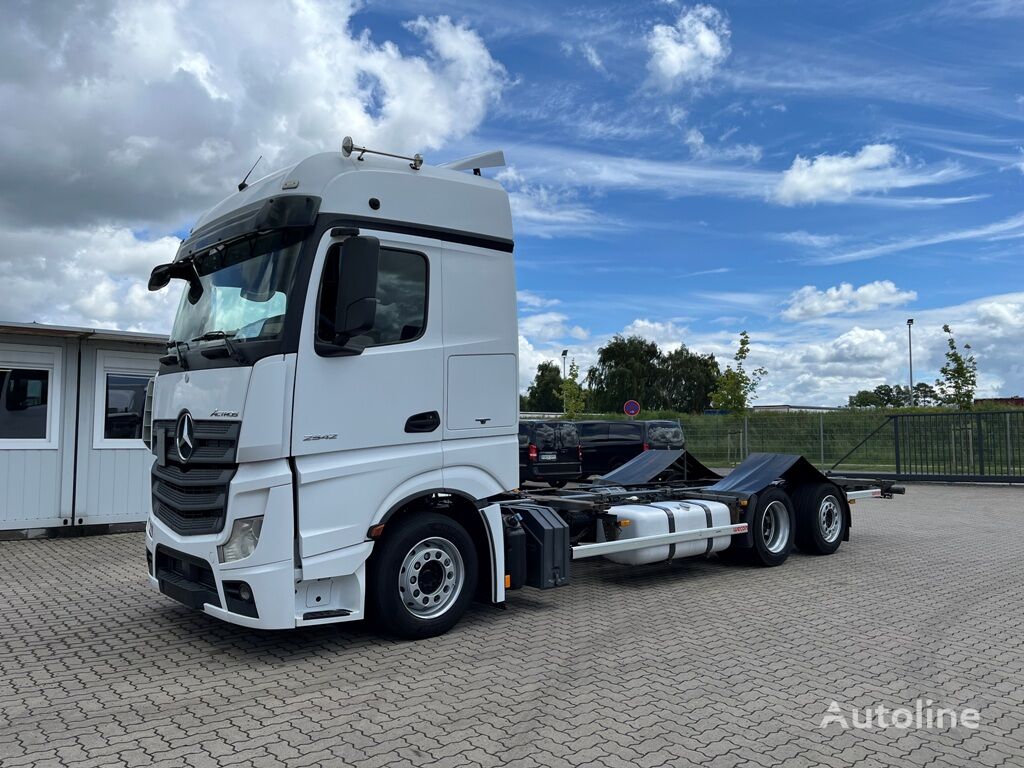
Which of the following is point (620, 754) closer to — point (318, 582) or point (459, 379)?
point (318, 582)

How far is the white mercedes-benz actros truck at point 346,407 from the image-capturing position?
5418mm

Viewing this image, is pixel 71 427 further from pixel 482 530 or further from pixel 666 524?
pixel 666 524

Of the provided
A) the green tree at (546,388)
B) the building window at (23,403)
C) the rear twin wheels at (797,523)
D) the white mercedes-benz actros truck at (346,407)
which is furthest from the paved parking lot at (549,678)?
the green tree at (546,388)

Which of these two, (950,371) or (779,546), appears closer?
(779,546)

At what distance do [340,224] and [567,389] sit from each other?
39954mm

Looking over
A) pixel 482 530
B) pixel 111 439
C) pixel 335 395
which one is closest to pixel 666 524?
pixel 482 530

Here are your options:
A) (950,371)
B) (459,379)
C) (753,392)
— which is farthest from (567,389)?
(459,379)

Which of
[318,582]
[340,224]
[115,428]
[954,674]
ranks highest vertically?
[340,224]

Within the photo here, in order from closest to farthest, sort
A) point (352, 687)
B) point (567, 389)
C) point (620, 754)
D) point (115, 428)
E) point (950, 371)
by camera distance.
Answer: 1. point (620, 754)
2. point (352, 687)
3. point (115, 428)
4. point (950, 371)
5. point (567, 389)

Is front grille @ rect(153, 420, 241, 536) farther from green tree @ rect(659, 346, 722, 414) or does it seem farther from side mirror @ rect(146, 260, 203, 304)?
green tree @ rect(659, 346, 722, 414)

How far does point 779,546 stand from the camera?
9492 millimetres

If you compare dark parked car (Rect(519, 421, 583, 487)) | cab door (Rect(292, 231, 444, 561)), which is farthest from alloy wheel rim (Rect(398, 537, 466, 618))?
dark parked car (Rect(519, 421, 583, 487))

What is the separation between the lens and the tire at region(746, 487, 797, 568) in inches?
360

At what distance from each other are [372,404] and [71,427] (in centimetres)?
827
